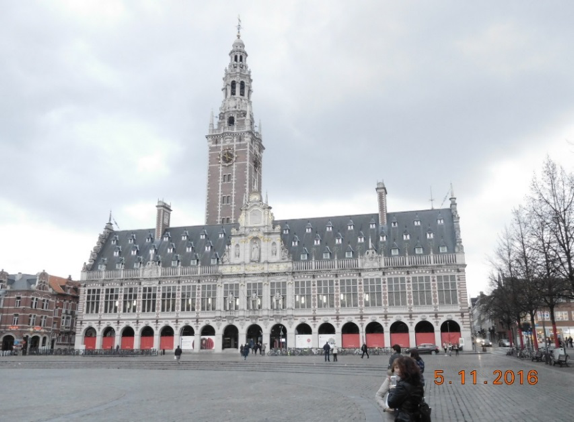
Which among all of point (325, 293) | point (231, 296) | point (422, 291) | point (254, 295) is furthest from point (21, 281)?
point (422, 291)

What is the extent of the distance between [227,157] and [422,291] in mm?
43583

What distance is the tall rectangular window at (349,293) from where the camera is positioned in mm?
60375

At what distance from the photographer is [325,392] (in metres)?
19.4

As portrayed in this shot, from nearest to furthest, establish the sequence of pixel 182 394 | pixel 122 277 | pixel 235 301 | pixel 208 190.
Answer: pixel 182 394 < pixel 235 301 < pixel 122 277 < pixel 208 190

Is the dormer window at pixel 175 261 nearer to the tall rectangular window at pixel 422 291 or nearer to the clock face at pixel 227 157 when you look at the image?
the clock face at pixel 227 157

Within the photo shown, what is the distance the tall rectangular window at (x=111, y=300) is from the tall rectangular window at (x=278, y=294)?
21936mm

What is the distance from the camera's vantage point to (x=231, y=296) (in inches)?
2525

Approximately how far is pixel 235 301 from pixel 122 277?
1693cm

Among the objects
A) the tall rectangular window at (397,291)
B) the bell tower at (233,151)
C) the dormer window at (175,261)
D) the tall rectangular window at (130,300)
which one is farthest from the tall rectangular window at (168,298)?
the tall rectangular window at (397,291)

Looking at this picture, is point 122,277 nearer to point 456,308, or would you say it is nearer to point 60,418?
point 456,308

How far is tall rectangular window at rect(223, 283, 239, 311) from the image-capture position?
2514 inches

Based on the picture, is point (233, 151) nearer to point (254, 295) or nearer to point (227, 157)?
point (227, 157)

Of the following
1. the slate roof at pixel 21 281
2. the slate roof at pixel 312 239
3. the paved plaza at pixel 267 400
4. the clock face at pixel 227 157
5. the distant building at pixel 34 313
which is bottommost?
the paved plaza at pixel 267 400

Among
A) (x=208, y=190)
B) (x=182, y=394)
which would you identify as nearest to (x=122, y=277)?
(x=208, y=190)
